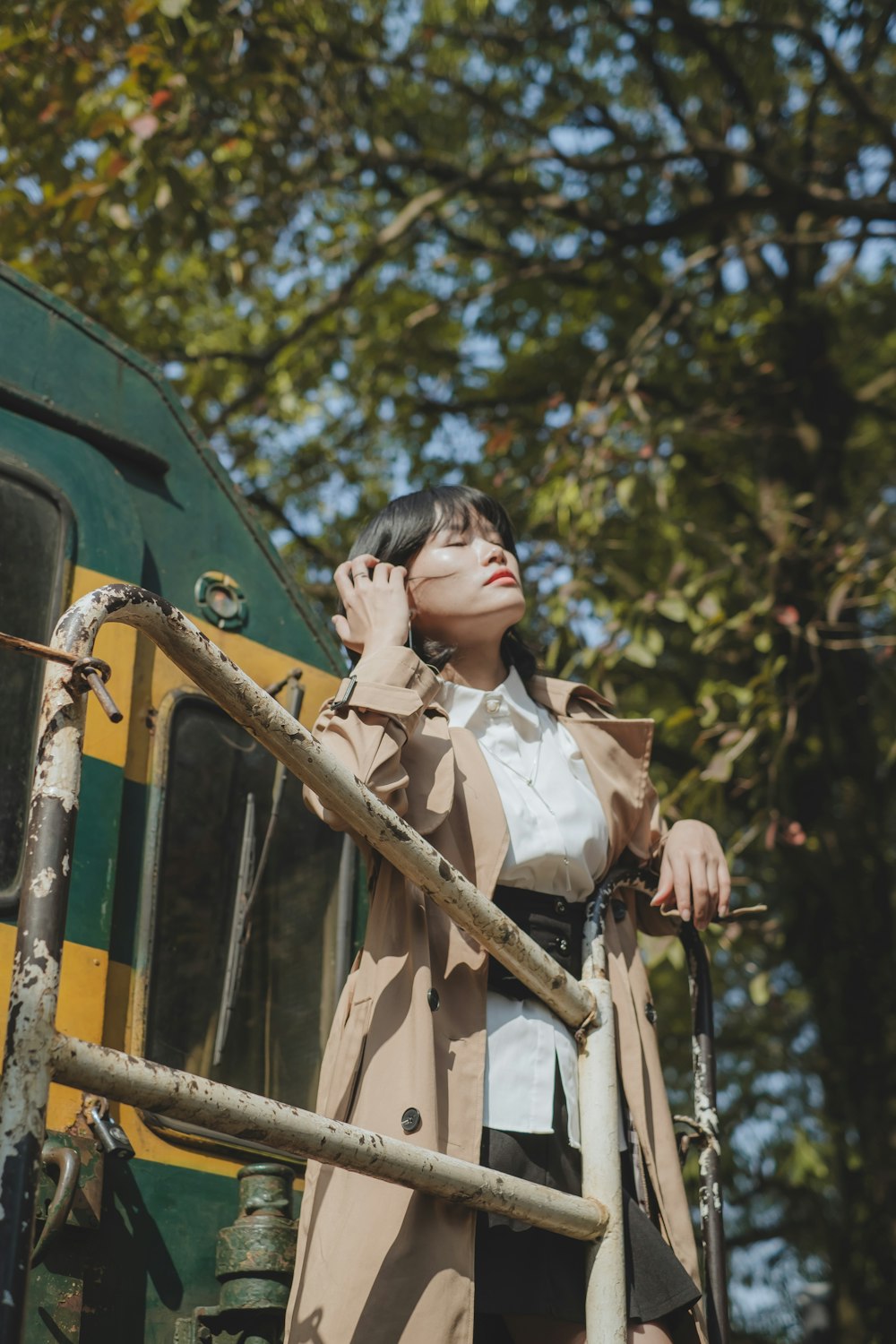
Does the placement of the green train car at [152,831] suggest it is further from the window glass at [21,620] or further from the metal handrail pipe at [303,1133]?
the metal handrail pipe at [303,1133]

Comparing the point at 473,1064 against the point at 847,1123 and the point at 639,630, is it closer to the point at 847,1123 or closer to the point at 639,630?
the point at 639,630

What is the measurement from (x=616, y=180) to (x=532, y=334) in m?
1.01

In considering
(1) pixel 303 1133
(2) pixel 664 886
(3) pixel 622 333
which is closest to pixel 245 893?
(2) pixel 664 886

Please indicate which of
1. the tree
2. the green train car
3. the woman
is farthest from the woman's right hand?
the tree

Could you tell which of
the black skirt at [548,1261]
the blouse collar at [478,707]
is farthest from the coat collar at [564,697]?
the black skirt at [548,1261]

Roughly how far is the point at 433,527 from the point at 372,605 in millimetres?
280

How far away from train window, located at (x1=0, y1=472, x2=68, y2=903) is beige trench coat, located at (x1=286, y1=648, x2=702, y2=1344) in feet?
1.62

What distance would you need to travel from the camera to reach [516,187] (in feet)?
24.2

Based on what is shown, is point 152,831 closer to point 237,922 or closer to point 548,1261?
point 237,922

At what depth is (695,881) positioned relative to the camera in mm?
2393

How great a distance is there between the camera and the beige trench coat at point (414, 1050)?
1.87 m

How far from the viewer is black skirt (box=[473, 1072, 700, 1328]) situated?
1989 mm

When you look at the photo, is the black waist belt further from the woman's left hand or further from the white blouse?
the woman's left hand

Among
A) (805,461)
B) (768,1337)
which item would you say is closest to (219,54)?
(805,461)
